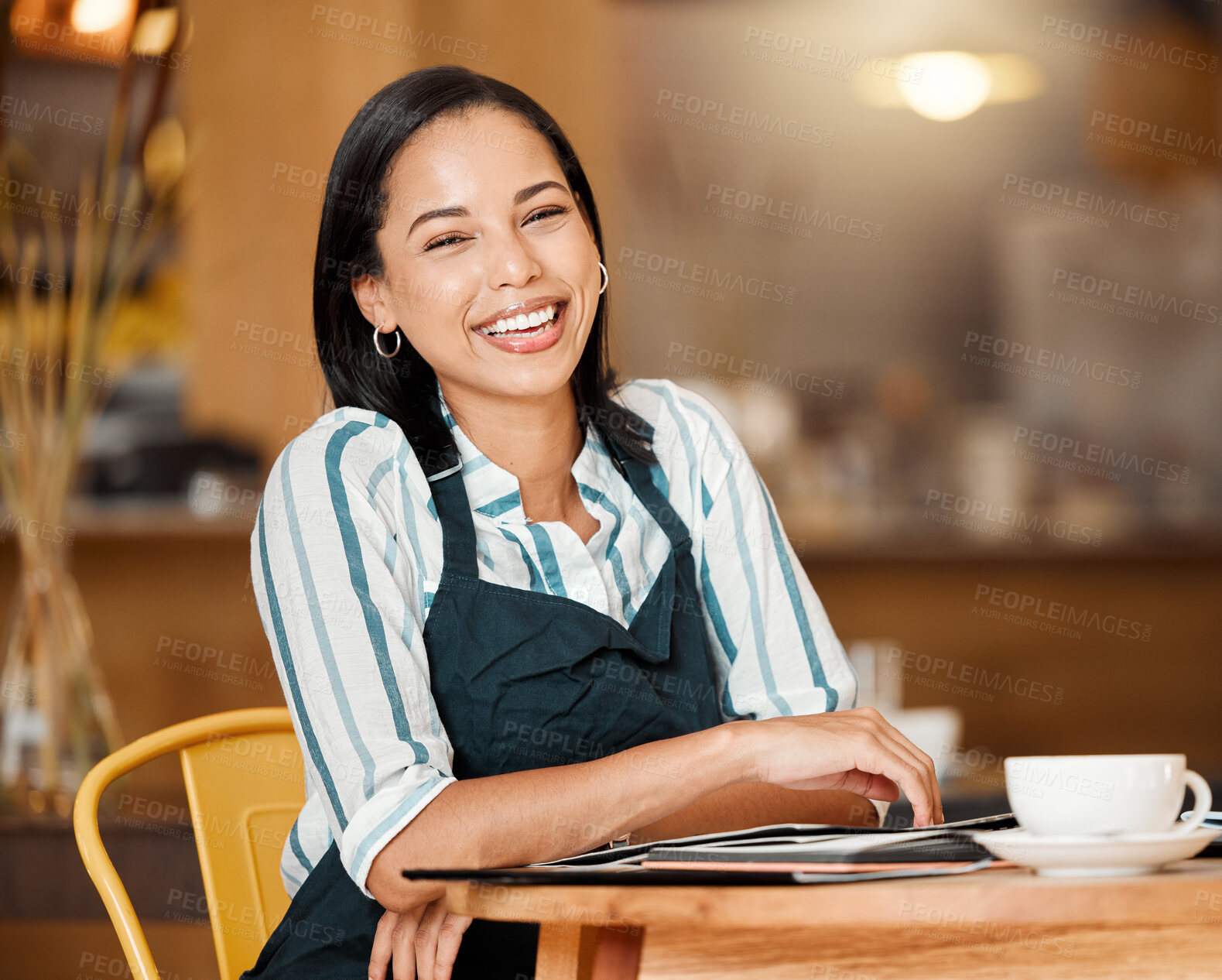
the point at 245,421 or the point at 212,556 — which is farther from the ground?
the point at 245,421

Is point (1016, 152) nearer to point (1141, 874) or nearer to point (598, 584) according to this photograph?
point (598, 584)

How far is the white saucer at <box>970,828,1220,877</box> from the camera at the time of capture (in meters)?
0.67

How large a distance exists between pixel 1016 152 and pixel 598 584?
4.30 metres

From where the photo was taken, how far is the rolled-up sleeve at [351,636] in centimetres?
94

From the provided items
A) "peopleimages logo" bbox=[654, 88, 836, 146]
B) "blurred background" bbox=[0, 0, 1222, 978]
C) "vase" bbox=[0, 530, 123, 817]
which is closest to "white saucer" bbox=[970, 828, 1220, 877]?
"blurred background" bbox=[0, 0, 1222, 978]

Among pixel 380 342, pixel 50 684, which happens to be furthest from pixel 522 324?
pixel 50 684

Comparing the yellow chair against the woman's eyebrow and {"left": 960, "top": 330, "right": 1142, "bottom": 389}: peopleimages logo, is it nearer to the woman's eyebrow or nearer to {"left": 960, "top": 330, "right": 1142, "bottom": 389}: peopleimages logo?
the woman's eyebrow

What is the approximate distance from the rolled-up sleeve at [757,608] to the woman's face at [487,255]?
8.7 inches

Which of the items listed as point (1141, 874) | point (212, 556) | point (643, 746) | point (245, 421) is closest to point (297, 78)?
point (245, 421)

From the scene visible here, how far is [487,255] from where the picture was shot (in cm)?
119

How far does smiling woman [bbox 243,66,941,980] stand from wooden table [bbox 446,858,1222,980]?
0.19 meters

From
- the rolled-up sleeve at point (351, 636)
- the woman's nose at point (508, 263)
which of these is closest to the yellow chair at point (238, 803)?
the rolled-up sleeve at point (351, 636)

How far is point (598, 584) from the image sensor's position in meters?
1.22

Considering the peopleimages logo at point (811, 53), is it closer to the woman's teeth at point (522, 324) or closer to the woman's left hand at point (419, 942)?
the woman's teeth at point (522, 324)
